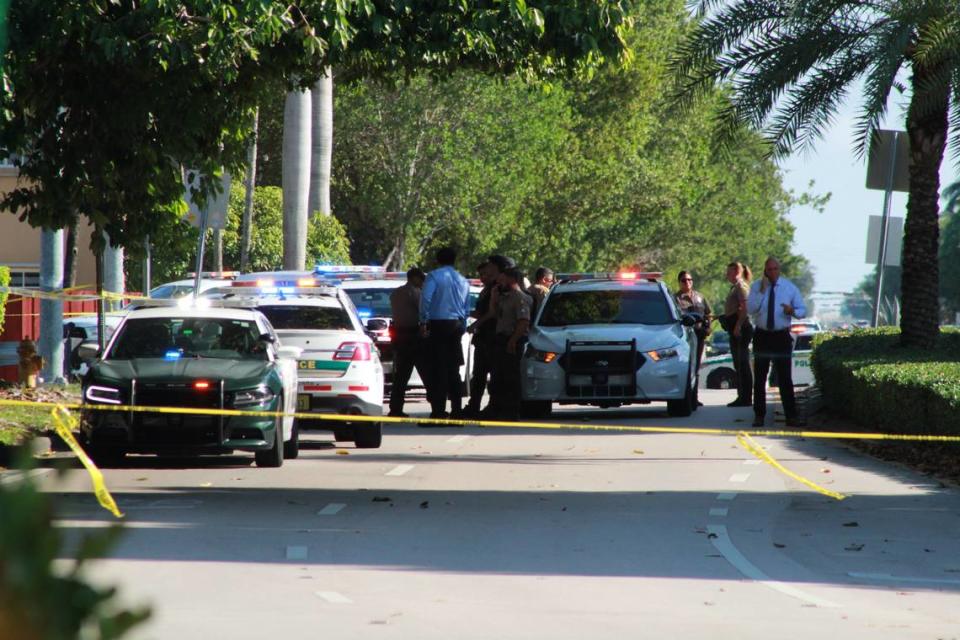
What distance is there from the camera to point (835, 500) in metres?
11.7

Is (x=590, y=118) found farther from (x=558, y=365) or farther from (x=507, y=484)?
(x=507, y=484)

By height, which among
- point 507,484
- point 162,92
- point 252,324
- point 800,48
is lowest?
point 507,484

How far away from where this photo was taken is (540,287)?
22188 mm

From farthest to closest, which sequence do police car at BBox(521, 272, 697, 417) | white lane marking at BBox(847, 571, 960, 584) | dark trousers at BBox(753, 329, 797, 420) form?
1. police car at BBox(521, 272, 697, 417)
2. dark trousers at BBox(753, 329, 797, 420)
3. white lane marking at BBox(847, 571, 960, 584)

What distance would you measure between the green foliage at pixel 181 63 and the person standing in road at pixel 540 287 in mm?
6115

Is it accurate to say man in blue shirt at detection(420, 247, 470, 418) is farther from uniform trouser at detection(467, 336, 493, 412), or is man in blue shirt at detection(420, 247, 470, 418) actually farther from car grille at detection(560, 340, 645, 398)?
car grille at detection(560, 340, 645, 398)

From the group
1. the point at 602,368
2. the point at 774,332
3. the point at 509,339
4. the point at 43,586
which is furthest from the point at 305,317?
the point at 43,586

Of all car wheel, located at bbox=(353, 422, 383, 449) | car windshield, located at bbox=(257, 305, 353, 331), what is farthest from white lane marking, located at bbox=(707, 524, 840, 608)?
car windshield, located at bbox=(257, 305, 353, 331)

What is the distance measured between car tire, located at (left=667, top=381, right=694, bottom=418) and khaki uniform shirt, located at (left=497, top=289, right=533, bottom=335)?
228cm

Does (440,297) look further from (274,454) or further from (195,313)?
(274,454)

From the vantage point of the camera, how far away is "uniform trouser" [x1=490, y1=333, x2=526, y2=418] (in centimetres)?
1903

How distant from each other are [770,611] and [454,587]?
1.52 metres

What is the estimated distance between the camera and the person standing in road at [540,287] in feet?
70.1

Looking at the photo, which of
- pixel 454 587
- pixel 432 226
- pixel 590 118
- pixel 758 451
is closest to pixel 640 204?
pixel 590 118
